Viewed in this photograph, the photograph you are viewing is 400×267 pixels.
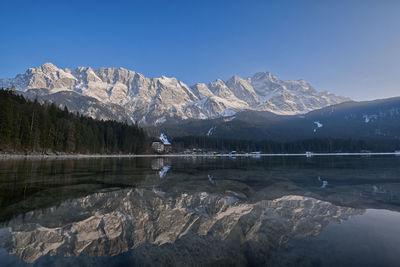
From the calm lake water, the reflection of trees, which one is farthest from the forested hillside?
the reflection of trees

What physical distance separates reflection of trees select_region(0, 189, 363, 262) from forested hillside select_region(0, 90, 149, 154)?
6582 cm

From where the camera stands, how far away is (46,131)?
75.4m

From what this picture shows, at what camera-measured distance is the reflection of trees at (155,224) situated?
7.69 meters

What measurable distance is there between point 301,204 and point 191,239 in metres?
8.17

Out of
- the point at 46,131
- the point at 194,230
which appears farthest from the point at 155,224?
the point at 46,131

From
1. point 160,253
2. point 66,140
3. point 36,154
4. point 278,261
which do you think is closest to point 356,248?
point 278,261

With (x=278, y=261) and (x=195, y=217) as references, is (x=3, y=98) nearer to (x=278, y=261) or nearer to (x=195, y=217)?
(x=195, y=217)

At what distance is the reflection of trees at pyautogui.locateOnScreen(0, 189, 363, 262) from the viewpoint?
7.69 metres

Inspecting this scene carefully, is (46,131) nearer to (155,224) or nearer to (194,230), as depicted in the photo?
(155,224)

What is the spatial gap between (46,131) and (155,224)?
80.9 m

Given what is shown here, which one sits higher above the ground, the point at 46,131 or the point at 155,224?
the point at 46,131

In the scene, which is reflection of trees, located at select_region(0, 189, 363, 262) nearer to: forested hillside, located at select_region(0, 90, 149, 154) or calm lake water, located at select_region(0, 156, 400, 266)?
calm lake water, located at select_region(0, 156, 400, 266)

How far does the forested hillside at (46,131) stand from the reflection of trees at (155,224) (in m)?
65.8

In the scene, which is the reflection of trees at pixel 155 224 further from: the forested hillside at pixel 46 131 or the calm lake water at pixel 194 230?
the forested hillside at pixel 46 131
